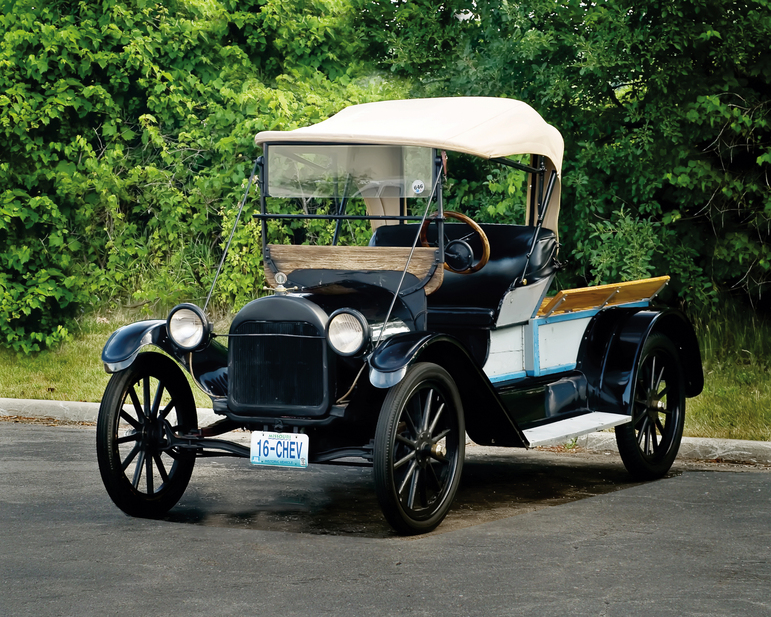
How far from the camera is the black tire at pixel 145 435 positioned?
6.00 meters

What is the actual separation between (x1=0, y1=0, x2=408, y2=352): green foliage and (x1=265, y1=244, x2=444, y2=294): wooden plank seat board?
5177 millimetres

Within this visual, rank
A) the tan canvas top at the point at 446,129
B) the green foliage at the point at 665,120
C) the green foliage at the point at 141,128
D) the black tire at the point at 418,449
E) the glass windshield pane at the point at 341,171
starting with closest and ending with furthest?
1. the black tire at the point at 418,449
2. the tan canvas top at the point at 446,129
3. the glass windshield pane at the point at 341,171
4. the green foliage at the point at 665,120
5. the green foliage at the point at 141,128

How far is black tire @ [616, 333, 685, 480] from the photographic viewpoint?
742 cm

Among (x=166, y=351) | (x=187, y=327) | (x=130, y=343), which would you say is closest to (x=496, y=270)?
(x=187, y=327)

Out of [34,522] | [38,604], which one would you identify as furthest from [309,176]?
[38,604]

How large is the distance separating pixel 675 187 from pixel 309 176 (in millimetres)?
5391

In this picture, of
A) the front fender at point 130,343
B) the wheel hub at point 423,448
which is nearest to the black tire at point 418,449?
the wheel hub at point 423,448

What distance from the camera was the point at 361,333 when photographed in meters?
5.64

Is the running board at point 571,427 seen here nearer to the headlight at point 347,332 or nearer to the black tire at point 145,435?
the headlight at point 347,332

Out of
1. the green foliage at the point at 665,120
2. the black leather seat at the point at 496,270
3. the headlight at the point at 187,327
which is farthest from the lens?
the green foliage at the point at 665,120

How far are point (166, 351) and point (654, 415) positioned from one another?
342 cm

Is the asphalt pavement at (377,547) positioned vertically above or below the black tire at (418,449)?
below

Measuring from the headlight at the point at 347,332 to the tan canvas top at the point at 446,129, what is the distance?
113 centimetres

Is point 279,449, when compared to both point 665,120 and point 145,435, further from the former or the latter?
point 665,120
